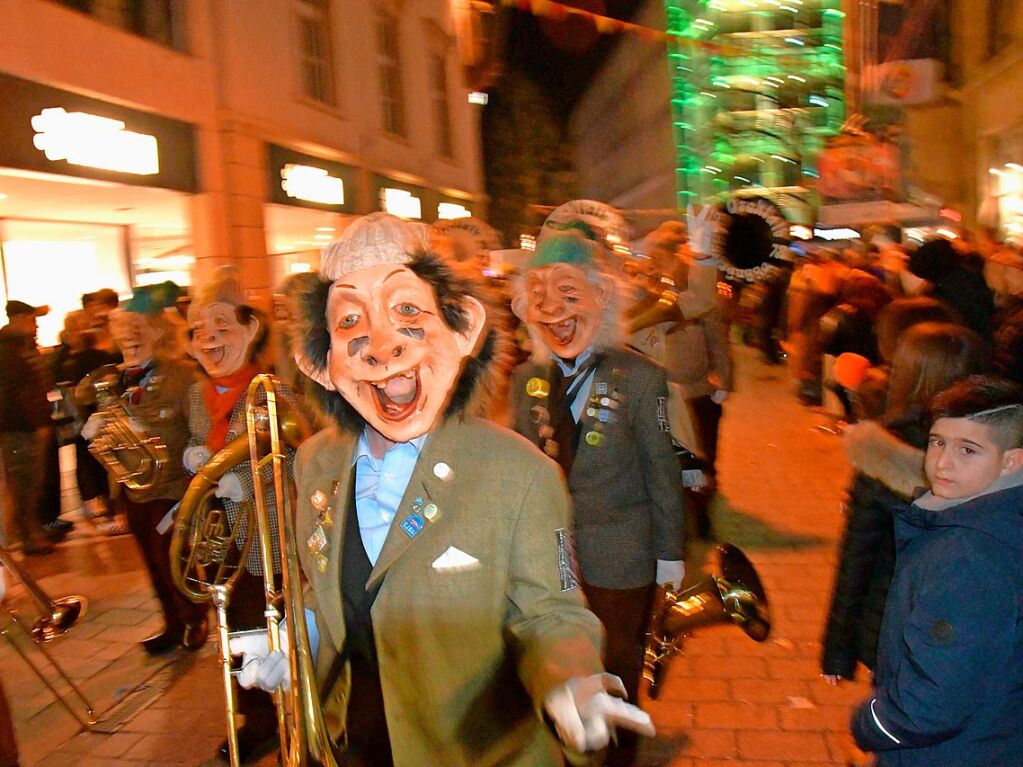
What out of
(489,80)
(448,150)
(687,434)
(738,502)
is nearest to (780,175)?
(448,150)

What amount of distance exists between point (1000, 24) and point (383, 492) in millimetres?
17663

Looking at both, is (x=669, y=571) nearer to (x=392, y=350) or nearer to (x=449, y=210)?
(x=392, y=350)

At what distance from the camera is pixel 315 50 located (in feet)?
46.8

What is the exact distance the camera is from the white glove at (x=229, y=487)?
353 cm

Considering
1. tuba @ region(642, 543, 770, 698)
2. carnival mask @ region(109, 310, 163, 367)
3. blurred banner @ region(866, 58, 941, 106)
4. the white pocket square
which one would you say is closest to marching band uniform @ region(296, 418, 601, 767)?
the white pocket square

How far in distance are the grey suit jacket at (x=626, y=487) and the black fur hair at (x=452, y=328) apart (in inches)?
40.4

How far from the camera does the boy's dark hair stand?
7.31 feet

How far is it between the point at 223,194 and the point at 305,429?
8.71m

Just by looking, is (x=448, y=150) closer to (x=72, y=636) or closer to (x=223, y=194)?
(x=223, y=194)

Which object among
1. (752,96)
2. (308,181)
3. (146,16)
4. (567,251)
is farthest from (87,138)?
(752,96)

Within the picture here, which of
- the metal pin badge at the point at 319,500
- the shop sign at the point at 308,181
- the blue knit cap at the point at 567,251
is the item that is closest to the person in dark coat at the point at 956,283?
the blue knit cap at the point at 567,251

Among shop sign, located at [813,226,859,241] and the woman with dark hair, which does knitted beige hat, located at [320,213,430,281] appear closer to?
the woman with dark hair

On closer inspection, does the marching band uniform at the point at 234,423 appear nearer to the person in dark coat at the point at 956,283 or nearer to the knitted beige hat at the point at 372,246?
the knitted beige hat at the point at 372,246

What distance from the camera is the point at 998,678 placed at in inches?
78.5
